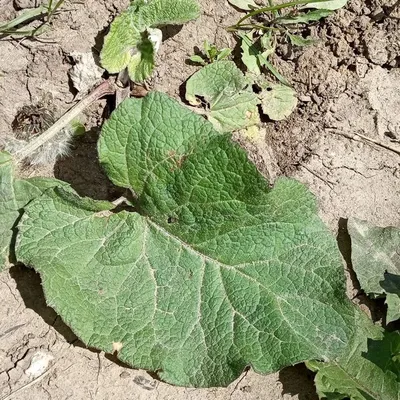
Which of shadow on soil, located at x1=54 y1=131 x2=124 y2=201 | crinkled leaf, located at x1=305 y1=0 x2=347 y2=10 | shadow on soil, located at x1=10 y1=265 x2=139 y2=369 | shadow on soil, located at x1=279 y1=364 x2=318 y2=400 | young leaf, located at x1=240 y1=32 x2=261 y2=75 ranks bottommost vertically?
shadow on soil, located at x1=279 y1=364 x2=318 y2=400

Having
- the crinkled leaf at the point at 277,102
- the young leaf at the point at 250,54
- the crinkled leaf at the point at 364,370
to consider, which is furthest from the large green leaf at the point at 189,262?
the young leaf at the point at 250,54

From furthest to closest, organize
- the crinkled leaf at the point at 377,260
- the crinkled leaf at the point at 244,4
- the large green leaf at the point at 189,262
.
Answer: the crinkled leaf at the point at 244,4 < the crinkled leaf at the point at 377,260 < the large green leaf at the point at 189,262

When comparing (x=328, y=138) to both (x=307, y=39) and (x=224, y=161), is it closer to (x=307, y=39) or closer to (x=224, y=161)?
(x=307, y=39)

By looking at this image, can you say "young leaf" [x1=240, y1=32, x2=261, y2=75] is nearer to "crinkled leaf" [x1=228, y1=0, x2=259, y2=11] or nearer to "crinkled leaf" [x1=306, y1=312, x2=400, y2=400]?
"crinkled leaf" [x1=228, y1=0, x2=259, y2=11]

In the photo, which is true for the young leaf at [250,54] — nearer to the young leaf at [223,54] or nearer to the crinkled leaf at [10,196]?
the young leaf at [223,54]

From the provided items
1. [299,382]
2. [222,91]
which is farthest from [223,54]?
[299,382]

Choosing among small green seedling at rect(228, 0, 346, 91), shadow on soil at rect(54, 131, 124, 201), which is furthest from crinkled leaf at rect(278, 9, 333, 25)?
shadow on soil at rect(54, 131, 124, 201)

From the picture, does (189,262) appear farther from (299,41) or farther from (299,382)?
(299,41)

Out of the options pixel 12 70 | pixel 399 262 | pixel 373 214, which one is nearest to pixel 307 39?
pixel 373 214
